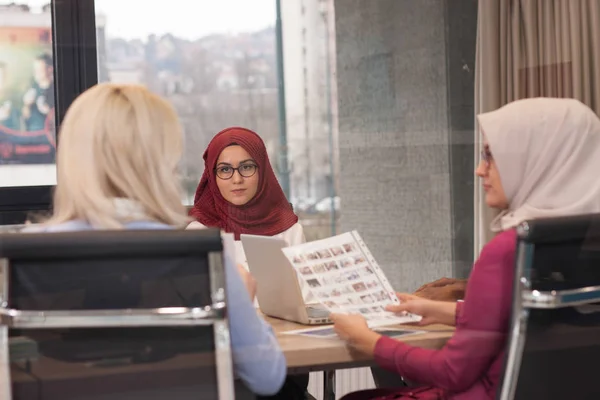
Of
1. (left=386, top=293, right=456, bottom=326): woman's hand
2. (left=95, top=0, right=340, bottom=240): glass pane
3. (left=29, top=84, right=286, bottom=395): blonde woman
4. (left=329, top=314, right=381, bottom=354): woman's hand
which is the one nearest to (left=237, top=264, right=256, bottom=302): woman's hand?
(left=29, top=84, right=286, bottom=395): blonde woman

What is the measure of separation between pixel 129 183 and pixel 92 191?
0.20 ft

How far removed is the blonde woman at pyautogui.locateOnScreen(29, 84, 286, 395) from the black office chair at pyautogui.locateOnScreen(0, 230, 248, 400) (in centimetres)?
8

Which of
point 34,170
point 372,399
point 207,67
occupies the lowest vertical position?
point 372,399

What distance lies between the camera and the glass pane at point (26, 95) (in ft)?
7.88

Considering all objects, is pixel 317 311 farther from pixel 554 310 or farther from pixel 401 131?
pixel 401 131

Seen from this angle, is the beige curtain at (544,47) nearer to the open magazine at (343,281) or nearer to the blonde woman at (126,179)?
the open magazine at (343,281)

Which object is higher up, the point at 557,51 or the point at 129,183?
the point at 557,51

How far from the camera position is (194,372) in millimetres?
1297

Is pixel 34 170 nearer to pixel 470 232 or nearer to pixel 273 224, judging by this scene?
pixel 273 224

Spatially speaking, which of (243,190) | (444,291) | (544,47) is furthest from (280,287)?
(544,47)

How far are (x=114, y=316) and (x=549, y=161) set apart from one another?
31.4 inches

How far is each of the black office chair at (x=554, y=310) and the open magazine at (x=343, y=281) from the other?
0.36m

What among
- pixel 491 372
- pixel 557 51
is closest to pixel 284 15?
pixel 557 51

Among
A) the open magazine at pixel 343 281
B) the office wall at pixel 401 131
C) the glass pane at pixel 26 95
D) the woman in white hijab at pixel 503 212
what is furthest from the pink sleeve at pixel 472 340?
the office wall at pixel 401 131
